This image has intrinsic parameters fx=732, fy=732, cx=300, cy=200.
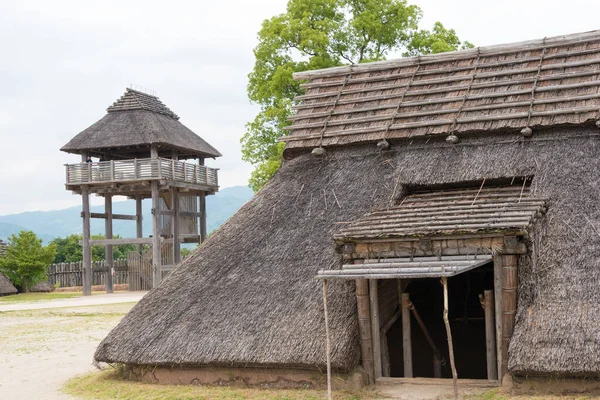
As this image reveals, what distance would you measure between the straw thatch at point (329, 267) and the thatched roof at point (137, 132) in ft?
66.7

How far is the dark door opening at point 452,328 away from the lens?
46.7ft

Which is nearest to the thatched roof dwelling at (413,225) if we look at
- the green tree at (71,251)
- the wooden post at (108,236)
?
the wooden post at (108,236)

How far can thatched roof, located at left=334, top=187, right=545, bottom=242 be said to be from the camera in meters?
9.95

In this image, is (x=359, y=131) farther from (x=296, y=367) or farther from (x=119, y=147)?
(x=119, y=147)

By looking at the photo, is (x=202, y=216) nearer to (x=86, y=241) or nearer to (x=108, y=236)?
(x=108, y=236)

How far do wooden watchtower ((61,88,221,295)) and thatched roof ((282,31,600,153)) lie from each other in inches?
736

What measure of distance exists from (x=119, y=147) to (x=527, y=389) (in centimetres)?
2821

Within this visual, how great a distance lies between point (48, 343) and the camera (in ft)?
59.0

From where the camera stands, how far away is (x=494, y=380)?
1023 centimetres

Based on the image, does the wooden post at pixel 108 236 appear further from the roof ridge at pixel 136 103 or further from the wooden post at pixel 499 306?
the wooden post at pixel 499 306

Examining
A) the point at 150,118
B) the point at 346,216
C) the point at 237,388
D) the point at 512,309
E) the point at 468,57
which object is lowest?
the point at 237,388

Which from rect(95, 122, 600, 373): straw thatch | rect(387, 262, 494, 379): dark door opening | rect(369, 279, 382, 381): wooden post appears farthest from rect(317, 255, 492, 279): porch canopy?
rect(387, 262, 494, 379): dark door opening

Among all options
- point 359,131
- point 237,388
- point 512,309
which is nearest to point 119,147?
point 359,131

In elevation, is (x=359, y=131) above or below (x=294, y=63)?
below
